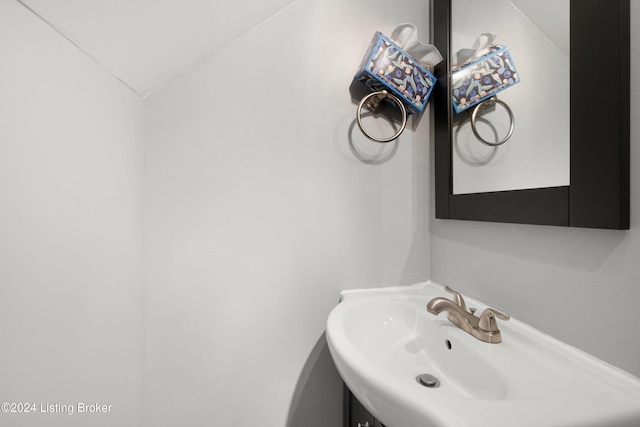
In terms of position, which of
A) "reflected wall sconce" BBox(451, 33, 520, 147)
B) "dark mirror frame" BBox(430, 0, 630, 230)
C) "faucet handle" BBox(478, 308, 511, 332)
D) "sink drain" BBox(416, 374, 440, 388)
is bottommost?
"sink drain" BBox(416, 374, 440, 388)

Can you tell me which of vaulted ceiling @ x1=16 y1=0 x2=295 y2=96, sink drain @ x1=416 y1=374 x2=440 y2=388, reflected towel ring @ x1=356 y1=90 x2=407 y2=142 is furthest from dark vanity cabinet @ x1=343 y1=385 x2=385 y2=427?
vaulted ceiling @ x1=16 y1=0 x2=295 y2=96

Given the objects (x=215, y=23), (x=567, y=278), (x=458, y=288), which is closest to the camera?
(x=567, y=278)

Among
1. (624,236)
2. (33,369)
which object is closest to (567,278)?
(624,236)

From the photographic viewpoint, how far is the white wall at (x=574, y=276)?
0.49 m

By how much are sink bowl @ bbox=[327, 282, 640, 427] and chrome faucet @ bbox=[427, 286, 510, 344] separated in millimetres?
17

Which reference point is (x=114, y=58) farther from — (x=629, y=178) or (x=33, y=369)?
(x=629, y=178)

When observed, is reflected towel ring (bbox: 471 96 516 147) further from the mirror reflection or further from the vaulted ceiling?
the vaulted ceiling

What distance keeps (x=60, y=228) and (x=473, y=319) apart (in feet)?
2.92

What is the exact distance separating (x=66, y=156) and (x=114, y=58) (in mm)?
280

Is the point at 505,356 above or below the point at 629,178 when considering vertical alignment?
below

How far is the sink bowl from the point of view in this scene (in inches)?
16.0

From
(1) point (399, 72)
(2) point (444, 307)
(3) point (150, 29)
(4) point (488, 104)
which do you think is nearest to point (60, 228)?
(3) point (150, 29)

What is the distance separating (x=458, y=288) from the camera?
941mm

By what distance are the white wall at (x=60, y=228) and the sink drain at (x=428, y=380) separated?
729 millimetres
